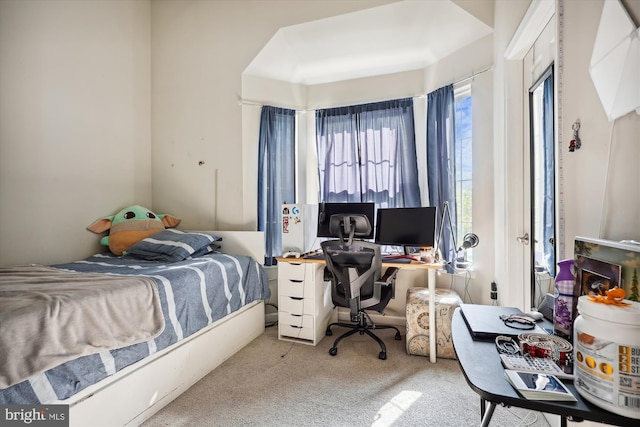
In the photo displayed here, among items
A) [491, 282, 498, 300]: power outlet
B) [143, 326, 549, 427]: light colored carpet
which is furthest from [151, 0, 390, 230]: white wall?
[491, 282, 498, 300]: power outlet

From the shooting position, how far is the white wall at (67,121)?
236 cm

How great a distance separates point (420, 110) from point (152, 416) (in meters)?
3.29

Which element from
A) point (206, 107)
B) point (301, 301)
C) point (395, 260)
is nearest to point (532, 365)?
point (395, 260)

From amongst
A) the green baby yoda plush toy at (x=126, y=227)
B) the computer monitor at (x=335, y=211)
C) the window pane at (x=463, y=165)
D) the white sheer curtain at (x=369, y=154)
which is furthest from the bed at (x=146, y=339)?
the window pane at (x=463, y=165)

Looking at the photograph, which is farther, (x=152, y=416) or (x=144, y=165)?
(x=144, y=165)

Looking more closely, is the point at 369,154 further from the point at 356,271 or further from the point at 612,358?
the point at 612,358

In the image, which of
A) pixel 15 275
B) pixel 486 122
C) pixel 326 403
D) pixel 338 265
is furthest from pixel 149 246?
pixel 486 122

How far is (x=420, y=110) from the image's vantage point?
10.1ft

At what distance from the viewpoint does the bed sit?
126 centimetres

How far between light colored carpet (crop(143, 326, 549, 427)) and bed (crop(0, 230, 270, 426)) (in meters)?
0.16

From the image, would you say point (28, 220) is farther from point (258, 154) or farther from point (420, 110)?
point (420, 110)

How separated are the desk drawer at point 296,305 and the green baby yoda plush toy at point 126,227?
4.88 feet

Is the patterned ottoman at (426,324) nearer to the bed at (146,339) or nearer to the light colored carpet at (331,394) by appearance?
the light colored carpet at (331,394)

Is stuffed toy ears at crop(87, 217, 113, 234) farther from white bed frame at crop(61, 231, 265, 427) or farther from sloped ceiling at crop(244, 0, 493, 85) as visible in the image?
sloped ceiling at crop(244, 0, 493, 85)
